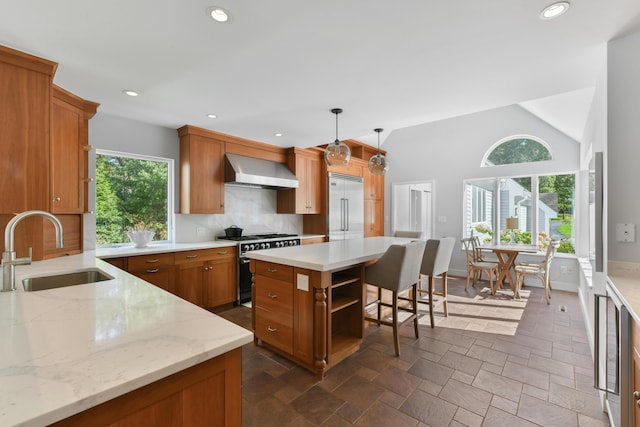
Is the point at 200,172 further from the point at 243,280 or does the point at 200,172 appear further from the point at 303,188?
the point at 303,188

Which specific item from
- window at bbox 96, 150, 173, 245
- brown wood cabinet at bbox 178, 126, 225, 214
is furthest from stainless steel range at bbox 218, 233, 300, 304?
window at bbox 96, 150, 173, 245

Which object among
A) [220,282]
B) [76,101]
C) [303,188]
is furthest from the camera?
[303,188]

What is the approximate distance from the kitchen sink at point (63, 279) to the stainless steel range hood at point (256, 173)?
7.16ft

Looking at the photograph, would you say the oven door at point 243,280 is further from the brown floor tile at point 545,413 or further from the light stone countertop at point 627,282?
the light stone countertop at point 627,282

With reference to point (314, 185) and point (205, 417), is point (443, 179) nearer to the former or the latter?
point (314, 185)

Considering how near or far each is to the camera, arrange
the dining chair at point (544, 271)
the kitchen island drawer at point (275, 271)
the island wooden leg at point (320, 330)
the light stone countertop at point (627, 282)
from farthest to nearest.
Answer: the dining chair at point (544, 271), the kitchen island drawer at point (275, 271), the island wooden leg at point (320, 330), the light stone countertop at point (627, 282)

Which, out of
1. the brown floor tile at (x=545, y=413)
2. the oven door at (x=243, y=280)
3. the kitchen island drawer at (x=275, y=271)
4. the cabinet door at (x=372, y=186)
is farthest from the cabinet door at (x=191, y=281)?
the cabinet door at (x=372, y=186)

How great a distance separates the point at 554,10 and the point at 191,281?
3.86 metres

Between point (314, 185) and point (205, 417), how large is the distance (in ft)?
15.2

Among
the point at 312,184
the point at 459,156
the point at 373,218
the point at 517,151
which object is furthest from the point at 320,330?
the point at 517,151

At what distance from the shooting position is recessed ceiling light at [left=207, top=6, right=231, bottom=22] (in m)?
1.63

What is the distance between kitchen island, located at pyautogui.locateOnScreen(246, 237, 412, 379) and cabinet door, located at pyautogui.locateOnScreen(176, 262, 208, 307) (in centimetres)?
115

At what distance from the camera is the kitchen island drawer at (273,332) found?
246 centimetres

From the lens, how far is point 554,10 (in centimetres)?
162
